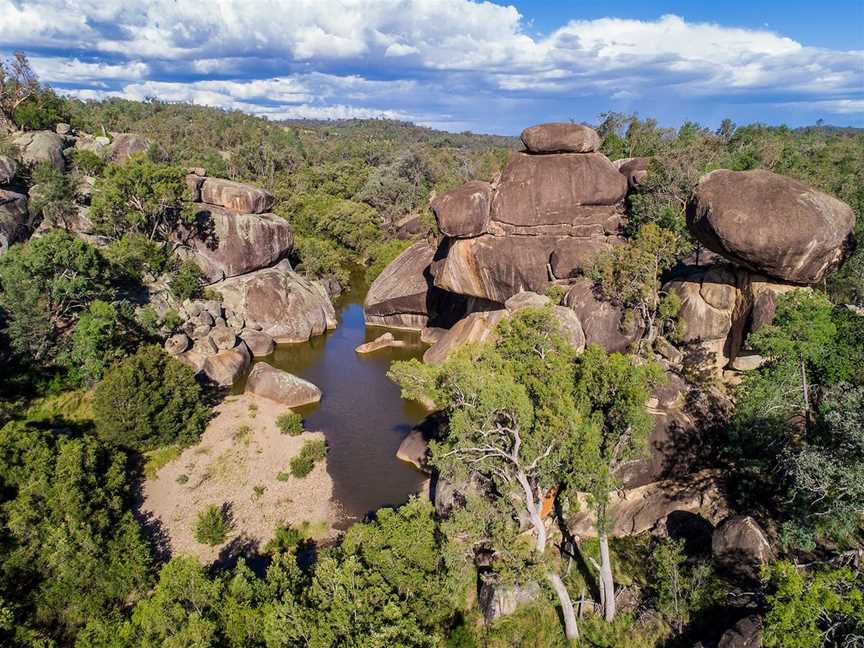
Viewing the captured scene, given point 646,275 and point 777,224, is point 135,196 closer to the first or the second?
point 646,275

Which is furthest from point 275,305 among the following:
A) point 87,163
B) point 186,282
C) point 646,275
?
point 87,163

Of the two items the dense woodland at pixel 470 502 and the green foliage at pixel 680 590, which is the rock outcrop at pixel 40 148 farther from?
the green foliage at pixel 680 590

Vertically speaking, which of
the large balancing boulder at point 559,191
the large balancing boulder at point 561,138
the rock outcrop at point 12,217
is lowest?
the rock outcrop at point 12,217

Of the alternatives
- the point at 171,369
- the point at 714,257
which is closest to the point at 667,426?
the point at 714,257

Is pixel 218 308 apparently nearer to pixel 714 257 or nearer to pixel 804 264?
pixel 714 257

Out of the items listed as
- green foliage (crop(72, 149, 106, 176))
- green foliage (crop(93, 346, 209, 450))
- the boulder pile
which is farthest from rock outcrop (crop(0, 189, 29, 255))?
green foliage (crop(93, 346, 209, 450))

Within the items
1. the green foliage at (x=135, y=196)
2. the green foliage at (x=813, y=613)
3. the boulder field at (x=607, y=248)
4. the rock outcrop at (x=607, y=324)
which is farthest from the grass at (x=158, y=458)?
the green foliage at (x=813, y=613)
